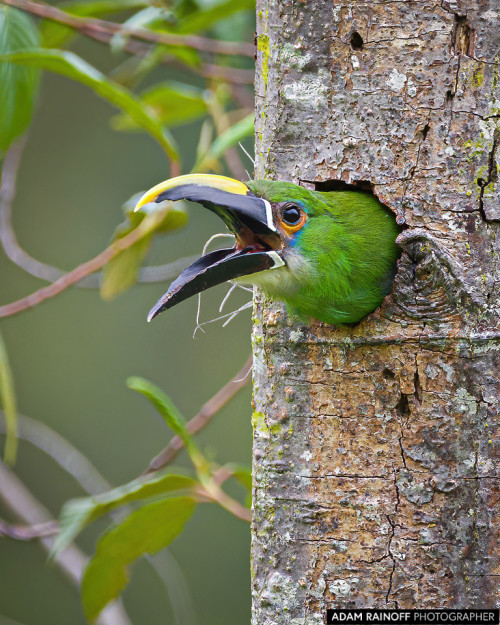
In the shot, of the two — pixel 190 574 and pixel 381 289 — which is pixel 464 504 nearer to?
pixel 381 289

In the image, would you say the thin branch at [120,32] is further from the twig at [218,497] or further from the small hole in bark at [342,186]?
the twig at [218,497]

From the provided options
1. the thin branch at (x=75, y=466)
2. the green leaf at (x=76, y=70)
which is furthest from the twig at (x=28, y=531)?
the green leaf at (x=76, y=70)

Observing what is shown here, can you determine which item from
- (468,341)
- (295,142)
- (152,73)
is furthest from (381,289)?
(152,73)

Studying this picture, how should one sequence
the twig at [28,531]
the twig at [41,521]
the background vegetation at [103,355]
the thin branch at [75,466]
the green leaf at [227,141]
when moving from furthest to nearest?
the background vegetation at [103,355] < the thin branch at [75,466] < the twig at [41,521] < the twig at [28,531] < the green leaf at [227,141]

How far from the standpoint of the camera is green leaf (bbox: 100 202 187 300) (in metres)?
2.74

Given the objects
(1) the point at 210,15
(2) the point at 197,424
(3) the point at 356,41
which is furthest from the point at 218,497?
(1) the point at 210,15

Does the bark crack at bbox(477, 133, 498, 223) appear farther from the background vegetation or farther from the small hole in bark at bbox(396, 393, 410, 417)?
the background vegetation

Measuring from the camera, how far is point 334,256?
1.87 metres

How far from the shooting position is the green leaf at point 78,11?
281cm

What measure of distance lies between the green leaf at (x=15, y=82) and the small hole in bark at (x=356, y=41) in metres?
1.08

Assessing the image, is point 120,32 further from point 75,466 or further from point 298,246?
point 75,466

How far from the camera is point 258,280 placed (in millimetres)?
1791

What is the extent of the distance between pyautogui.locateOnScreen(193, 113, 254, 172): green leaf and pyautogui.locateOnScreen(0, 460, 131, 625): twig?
1536 millimetres

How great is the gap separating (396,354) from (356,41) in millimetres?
705
